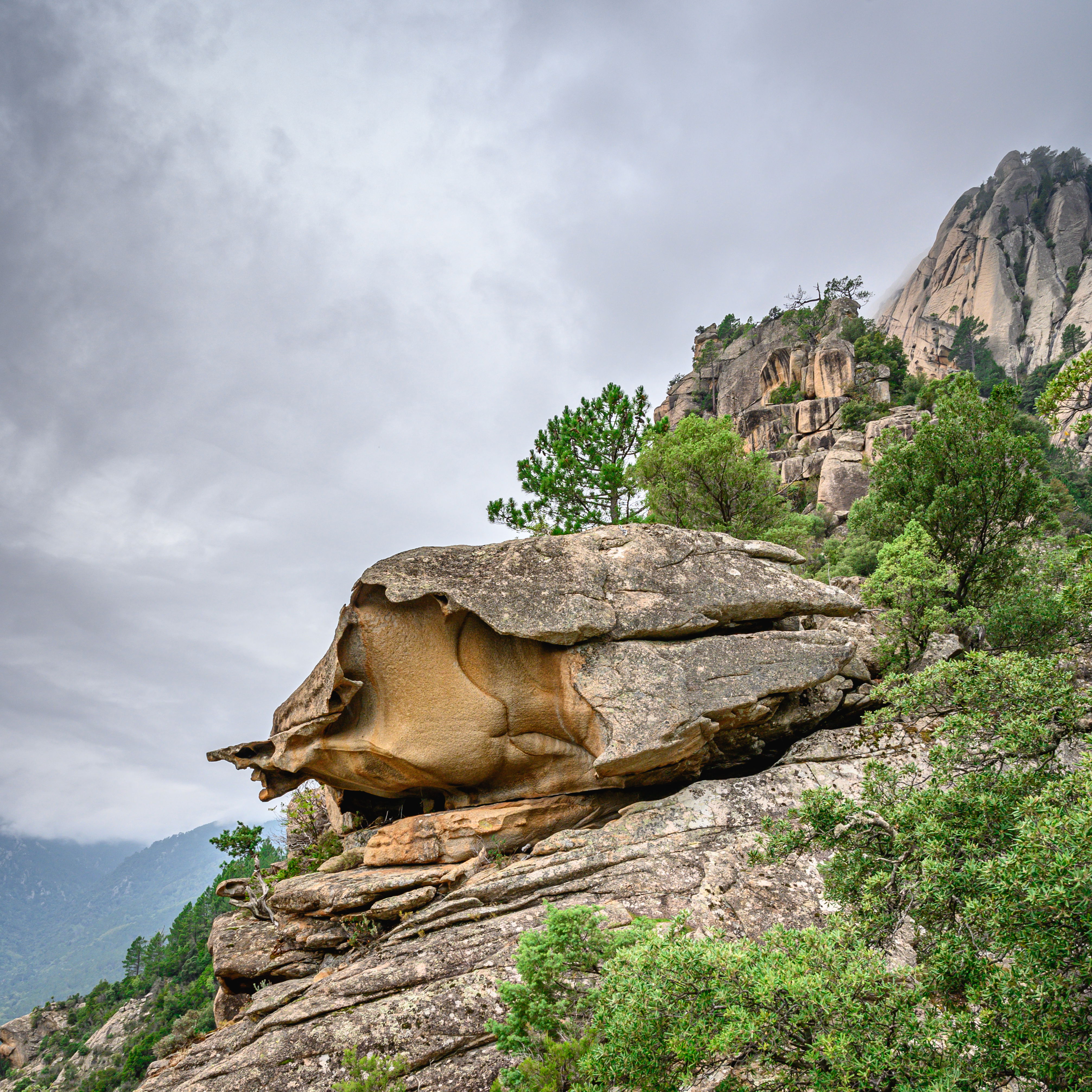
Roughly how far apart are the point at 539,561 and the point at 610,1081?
988 cm

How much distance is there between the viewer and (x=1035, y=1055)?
4.09 meters

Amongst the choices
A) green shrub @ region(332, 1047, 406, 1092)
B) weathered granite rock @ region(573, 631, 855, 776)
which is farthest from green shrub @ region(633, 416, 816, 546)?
green shrub @ region(332, 1047, 406, 1092)

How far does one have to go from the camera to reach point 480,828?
13266 mm

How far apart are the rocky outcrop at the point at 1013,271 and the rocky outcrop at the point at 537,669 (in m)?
86.3

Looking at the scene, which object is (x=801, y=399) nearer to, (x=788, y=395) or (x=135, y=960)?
(x=788, y=395)

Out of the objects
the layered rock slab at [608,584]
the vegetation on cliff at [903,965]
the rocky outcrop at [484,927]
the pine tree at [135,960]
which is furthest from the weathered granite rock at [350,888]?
the pine tree at [135,960]

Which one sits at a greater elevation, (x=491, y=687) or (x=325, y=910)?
(x=491, y=687)

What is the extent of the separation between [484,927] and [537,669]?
17.7ft

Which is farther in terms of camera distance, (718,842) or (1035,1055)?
(718,842)

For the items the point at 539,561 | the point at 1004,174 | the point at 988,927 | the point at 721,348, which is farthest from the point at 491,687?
the point at 1004,174

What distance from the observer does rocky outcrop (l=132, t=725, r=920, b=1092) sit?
8.06 m

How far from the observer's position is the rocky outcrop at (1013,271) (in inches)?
3600

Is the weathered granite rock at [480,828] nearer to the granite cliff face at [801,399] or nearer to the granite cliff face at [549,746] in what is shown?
the granite cliff face at [549,746]

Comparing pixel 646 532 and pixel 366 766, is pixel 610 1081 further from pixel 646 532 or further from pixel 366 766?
pixel 646 532
